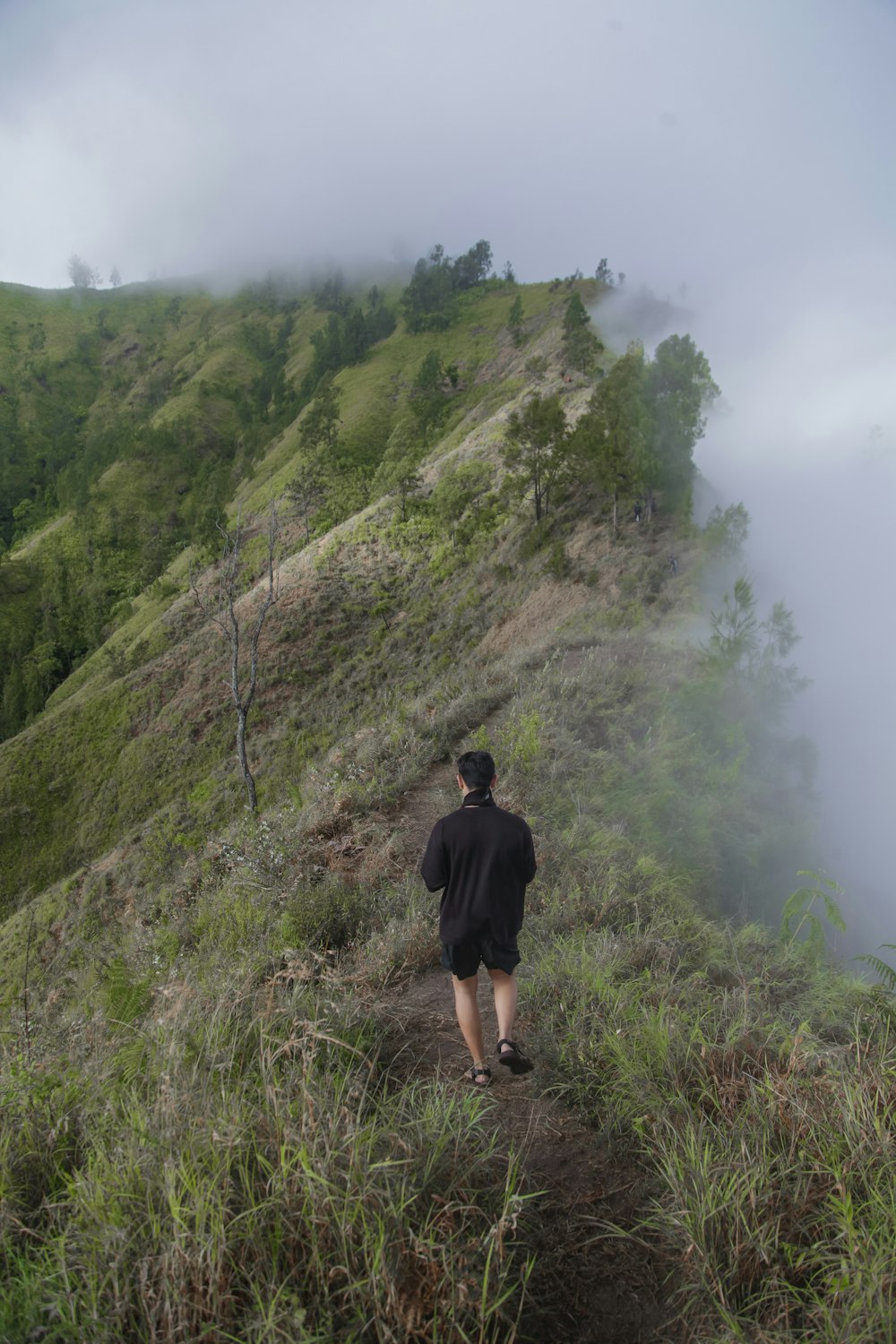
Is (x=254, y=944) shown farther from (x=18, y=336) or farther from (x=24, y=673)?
(x=18, y=336)

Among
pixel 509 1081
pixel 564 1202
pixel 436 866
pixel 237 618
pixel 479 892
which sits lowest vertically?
pixel 237 618

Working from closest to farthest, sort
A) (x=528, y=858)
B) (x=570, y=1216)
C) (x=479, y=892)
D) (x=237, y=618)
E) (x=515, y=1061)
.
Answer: (x=570, y=1216)
(x=515, y=1061)
(x=479, y=892)
(x=528, y=858)
(x=237, y=618)

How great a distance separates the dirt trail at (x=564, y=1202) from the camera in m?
2.42

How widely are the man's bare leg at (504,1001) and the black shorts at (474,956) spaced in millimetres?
72

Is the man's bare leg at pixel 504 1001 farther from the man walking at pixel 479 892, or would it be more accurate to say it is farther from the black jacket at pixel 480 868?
the black jacket at pixel 480 868

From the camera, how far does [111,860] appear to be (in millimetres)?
28344

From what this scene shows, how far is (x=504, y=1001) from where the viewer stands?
3.88 metres

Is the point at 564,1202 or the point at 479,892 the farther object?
the point at 479,892

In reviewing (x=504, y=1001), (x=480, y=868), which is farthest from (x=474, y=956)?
(x=480, y=868)

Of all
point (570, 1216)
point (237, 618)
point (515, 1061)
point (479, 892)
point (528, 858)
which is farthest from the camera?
point (237, 618)

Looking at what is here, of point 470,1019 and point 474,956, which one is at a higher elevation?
point 474,956

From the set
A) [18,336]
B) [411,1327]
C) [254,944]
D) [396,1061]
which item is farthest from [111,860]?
[18,336]

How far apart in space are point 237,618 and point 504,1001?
39494mm

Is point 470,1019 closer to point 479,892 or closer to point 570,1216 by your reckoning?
point 479,892
